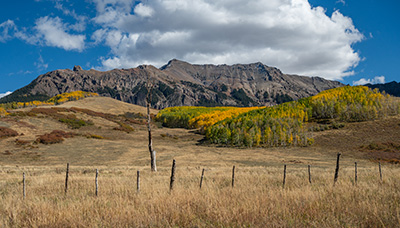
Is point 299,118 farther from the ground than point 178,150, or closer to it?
farther from the ground

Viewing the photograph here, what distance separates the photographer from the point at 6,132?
192 ft

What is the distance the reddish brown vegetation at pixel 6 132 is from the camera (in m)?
57.0

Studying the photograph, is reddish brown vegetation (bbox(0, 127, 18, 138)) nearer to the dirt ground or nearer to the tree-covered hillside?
the dirt ground

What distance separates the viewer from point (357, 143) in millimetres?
65625

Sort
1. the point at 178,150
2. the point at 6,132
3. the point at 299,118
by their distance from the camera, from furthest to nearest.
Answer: the point at 299,118 → the point at 178,150 → the point at 6,132

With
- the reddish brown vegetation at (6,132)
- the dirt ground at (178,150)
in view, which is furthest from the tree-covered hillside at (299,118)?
the reddish brown vegetation at (6,132)

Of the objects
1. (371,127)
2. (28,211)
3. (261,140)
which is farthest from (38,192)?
(371,127)

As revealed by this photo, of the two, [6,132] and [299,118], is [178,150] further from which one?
[299,118]

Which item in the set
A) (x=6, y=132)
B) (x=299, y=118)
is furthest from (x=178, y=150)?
(x=299, y=118)

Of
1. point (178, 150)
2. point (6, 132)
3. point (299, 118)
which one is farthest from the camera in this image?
point (299, 118)

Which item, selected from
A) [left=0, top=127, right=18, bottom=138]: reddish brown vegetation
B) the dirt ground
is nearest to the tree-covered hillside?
the dirt ground

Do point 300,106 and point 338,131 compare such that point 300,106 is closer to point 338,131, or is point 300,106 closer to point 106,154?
point 338,131

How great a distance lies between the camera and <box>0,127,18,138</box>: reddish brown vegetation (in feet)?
187

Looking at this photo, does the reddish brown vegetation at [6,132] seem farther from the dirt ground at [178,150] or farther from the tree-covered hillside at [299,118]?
the tree-covered hillside at [299,118]
